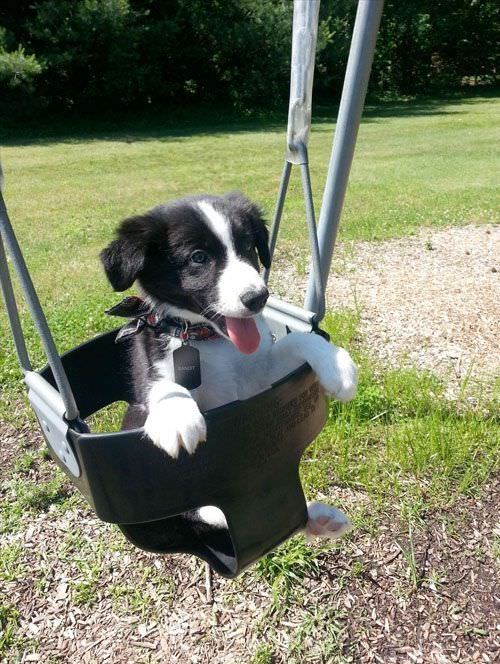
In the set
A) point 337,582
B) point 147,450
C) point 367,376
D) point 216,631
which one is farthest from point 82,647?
point 367,376

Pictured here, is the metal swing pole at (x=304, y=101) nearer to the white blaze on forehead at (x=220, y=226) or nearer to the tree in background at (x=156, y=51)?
the white blaze on forehead at (x=220, y=226)

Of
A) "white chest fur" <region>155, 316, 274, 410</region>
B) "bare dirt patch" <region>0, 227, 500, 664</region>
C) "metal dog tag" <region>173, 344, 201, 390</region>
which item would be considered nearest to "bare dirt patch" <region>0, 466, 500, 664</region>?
"bare dirt patch" <region>0, 227, 500, 664</region>

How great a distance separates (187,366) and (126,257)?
42 centimetres

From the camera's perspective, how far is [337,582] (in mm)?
2598

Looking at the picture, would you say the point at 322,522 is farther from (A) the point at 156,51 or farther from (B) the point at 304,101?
(A) the point at 156,51

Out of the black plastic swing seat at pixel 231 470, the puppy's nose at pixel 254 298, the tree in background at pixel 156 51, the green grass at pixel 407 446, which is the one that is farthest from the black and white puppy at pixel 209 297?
the tree in background at pixel 156 51

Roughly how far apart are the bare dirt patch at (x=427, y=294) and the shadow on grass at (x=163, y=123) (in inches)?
476

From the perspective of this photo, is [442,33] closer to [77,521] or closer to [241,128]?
[241,128]

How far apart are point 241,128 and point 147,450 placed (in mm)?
18742

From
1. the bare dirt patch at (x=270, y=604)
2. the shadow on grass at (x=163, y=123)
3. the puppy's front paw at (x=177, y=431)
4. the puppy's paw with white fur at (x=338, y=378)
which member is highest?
the puppy's front paw at (x=177, y=431)

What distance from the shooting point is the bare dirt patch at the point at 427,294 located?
4.27m

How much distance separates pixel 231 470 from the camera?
5.42ft

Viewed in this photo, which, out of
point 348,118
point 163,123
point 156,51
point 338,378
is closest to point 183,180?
point 348,118

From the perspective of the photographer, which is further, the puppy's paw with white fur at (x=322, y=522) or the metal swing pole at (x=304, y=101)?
the puppy's paw with white fur at (x=322, y=522)
